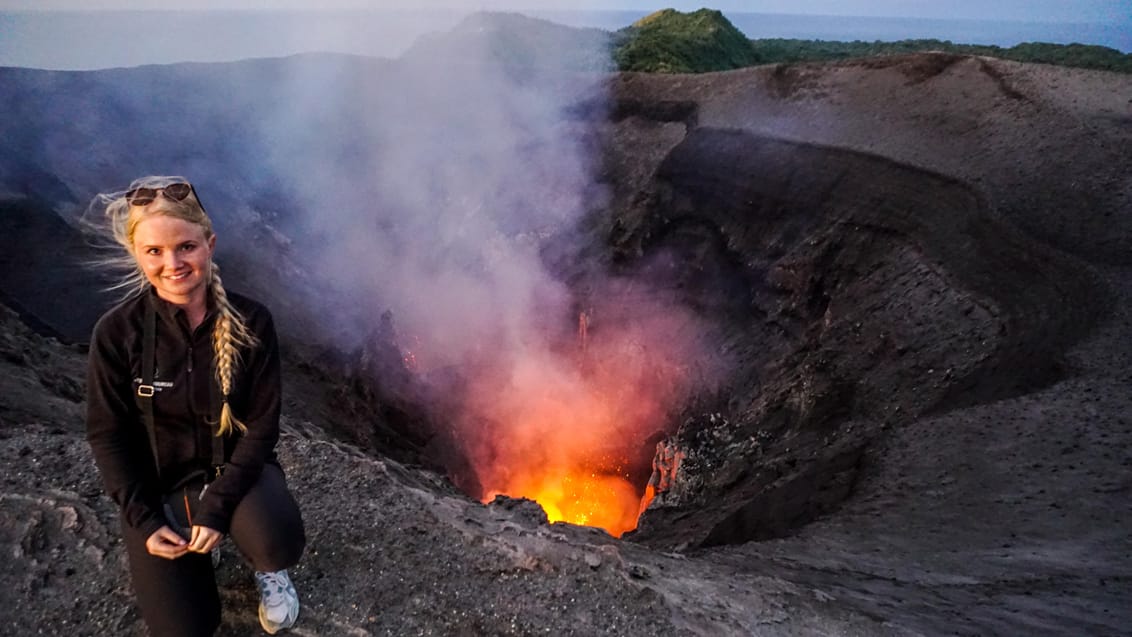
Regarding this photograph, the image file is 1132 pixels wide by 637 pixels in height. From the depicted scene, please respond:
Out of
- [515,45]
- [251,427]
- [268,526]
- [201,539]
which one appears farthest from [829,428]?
[515,45]

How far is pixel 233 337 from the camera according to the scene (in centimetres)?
267

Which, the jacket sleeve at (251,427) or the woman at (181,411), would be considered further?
the jacket sleeve at (251,427)

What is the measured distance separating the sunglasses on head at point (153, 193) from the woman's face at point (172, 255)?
7 centimetres

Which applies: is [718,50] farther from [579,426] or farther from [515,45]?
[579,426]


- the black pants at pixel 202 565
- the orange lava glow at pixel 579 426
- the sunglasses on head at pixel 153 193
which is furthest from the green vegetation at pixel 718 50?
the black pants at pixel 202 565

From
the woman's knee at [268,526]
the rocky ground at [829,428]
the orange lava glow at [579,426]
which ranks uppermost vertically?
the woman's knee at [268,526]

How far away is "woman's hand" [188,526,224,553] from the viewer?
267cm

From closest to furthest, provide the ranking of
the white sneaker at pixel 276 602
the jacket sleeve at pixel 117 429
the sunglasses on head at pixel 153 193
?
the sunglasses on head at pixel 153 193, the jacket sleeve at pixel 117 429, the white sneaker at pixel 276 602

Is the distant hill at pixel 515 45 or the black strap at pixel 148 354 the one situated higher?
the distant hill at pixel 515 45

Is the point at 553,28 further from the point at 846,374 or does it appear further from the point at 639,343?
the point at 846,374

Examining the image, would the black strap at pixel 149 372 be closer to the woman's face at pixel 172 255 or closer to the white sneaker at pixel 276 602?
the woman's face at pixel 172 255

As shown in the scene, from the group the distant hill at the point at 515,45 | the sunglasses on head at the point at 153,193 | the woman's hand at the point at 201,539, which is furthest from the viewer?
the distant hill at the point at 515,45

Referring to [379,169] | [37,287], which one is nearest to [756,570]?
[37,287]

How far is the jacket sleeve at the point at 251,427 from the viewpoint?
2715 mm
